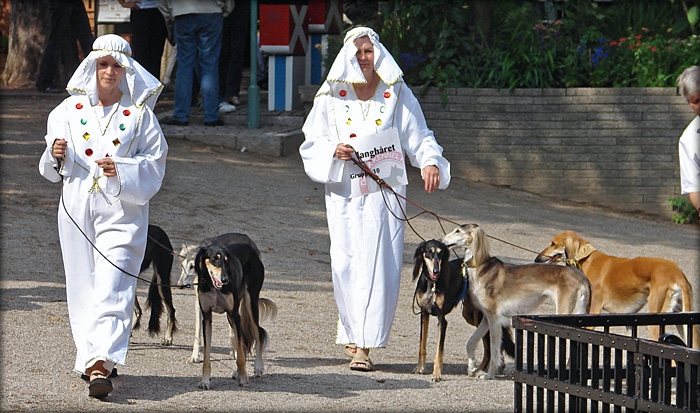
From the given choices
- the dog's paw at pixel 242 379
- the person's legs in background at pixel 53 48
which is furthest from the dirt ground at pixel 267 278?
the person's legs in background at pixel 53 48

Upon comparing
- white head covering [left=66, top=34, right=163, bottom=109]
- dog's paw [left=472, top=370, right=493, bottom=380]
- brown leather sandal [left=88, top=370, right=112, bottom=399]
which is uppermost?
white head covering [left=66, top=34, right=163, bottom=109]

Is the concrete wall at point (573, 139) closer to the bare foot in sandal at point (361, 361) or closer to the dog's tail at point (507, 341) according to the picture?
the dog's tail at point (507, 341)

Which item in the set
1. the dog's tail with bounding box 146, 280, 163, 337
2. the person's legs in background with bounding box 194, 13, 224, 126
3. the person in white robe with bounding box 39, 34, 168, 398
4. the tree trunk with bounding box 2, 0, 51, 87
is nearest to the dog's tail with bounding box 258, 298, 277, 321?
the dog's tail with bounding box 146, 280, 163, 337

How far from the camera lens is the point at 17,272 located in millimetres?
9234

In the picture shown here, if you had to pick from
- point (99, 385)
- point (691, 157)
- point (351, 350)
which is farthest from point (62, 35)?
point (691, 157)

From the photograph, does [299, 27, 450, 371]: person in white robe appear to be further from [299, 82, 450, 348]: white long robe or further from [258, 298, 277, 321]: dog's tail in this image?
[258, 298, 277, 321]: dog's tail

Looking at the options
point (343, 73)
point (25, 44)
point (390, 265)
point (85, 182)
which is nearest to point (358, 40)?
point (343, 73)

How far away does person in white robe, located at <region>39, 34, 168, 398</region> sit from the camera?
623cm

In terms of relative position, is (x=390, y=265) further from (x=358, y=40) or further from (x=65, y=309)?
(x=65, y=309)

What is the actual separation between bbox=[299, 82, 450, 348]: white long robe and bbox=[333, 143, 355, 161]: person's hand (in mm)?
86

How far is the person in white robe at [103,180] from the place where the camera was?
623 cm

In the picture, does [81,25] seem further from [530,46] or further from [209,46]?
[530,46]

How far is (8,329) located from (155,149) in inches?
74.3

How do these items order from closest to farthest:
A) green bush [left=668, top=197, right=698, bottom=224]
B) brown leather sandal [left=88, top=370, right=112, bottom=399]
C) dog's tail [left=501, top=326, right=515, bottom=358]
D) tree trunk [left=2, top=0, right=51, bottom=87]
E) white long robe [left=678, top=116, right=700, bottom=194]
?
brown leather sandal [left=88, top=370, right=112, bottom=399], white long robe [left=678, top=116, right=700, bottom=194], dog's tail [left=501, top=326, right=515, bottom=358], green bush [left=668, top=197, right=698, bottom=224], tree trunk [left=2, top=0, right=51, bottom=87]
